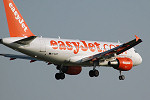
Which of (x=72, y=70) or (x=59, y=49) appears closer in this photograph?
(x=59, y=49)

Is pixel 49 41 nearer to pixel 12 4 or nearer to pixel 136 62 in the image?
pixel 12 4

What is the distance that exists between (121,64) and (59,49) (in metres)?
8.34

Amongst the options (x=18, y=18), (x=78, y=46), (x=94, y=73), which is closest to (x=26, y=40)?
(x=18, y=18)

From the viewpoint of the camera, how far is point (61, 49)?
49.2m

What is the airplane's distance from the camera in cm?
4641

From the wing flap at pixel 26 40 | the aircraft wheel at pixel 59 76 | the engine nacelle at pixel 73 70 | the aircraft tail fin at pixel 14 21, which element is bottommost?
the aircraft wheel at pixel 59 76

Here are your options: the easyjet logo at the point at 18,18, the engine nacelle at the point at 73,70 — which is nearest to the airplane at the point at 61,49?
the easyjet logo at the point at 18,18

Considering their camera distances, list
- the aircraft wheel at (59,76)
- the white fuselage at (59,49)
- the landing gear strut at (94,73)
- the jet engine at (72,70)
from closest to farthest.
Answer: the white fuselage at (59,49)
the landing gear strut at (94,73)
the aircraft wheel at (59,76)
the jet engine at (72,70)

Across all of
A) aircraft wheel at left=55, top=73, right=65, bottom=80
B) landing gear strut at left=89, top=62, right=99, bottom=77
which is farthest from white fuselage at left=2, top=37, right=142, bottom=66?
aircraft wheel at left=55, top=73, right=65, bottom=80

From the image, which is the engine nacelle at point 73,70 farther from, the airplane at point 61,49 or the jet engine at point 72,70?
the airplane at point 61,49

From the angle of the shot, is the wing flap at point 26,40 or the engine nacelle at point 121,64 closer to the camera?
the wing flap at point 26,40

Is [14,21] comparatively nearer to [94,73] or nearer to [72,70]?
[94,73]

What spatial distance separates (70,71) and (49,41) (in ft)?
28.1

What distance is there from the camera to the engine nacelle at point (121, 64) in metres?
51.1
